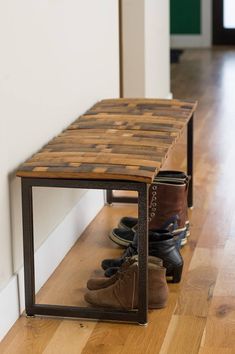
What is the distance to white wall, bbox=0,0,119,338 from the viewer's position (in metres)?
2.51

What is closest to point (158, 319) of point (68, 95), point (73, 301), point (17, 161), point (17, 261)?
point (73, 301)

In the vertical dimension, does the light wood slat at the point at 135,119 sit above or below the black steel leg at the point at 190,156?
above

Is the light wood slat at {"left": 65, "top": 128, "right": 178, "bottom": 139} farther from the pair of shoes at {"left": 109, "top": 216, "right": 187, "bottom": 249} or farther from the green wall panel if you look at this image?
the green wall panel

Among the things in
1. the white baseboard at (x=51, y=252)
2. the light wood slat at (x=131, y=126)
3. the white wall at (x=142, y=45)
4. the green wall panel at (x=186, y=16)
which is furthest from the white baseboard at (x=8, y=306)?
the green wall panel at (x=186, y=16)

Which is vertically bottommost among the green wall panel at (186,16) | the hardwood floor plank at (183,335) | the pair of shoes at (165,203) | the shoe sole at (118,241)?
the hardwood floor plank at (183,335)

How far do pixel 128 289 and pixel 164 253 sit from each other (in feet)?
0.93

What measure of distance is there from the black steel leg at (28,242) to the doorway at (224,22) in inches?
261

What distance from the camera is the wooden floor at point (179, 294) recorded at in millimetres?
2438

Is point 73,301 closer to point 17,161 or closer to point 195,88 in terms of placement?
point 17,161

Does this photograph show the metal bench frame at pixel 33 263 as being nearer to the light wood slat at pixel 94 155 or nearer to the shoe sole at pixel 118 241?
the light wood slat at pixel 94 155

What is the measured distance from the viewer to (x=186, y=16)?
28.9ft

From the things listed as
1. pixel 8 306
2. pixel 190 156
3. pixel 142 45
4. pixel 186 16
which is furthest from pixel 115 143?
pixel 186 16

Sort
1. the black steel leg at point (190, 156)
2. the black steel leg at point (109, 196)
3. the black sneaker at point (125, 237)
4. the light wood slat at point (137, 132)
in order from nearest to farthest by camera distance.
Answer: the light wood slat at point (137, 132) < the black sneaker at point (125, 237) < the black steel leg at point (190, 156) < the black steel leg at point (109, 196)

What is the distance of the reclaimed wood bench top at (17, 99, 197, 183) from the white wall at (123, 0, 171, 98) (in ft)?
4.93
